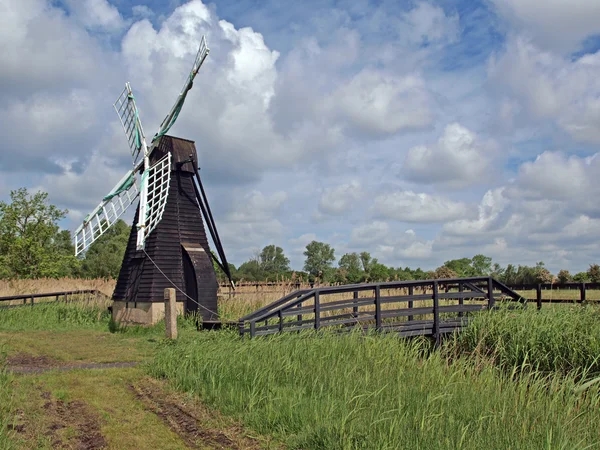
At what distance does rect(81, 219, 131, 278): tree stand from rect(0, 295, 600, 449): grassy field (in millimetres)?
41906

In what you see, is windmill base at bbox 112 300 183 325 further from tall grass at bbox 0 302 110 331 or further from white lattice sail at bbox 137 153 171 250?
white lattice sail at bbox 137 153 171 250

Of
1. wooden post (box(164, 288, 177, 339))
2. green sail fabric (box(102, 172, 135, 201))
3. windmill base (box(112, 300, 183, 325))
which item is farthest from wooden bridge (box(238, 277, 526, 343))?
green sail fabric (box(102, 172, 135, 201))

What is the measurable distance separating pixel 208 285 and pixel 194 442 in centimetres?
1132

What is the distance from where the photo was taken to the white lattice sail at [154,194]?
16.3m

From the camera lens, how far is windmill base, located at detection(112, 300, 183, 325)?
53.2 ft

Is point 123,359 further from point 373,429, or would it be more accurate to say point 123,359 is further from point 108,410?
point 373,429

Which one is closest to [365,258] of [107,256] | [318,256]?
[318,256]

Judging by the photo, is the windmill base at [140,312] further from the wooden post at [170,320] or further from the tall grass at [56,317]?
the wooden post at [170,320]

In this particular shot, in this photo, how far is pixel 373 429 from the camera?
509cm

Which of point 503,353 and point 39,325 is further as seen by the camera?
point 39,325

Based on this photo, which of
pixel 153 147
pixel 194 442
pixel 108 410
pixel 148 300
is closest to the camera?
pixel 194 442

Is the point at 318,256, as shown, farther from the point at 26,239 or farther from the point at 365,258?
the point at 26,239

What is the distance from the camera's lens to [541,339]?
400 inches

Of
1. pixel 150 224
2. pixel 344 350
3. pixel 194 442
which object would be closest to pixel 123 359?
pixel 344 350
